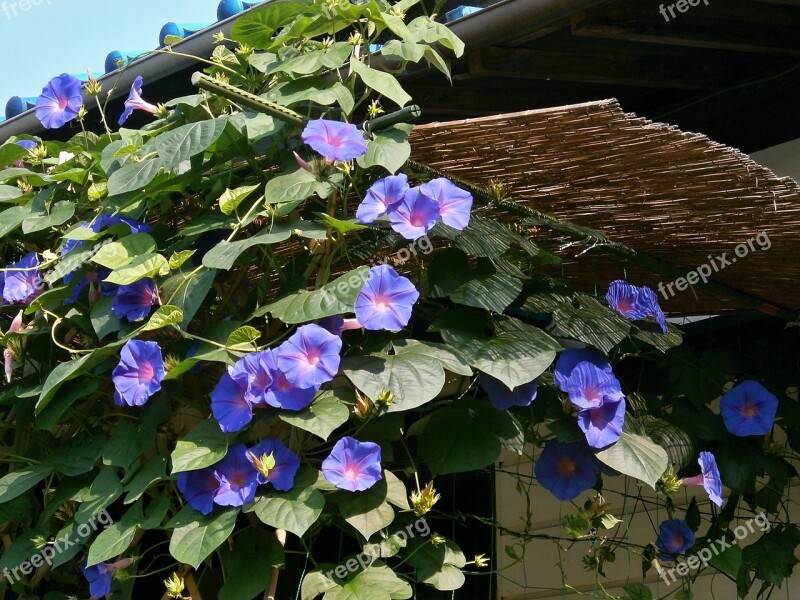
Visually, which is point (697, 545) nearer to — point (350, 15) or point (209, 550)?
point (209, 550)

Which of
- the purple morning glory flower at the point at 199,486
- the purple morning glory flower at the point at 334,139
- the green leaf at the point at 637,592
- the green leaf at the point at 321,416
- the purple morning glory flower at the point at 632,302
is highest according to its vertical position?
the purple morning glory flower at the point at 334,139

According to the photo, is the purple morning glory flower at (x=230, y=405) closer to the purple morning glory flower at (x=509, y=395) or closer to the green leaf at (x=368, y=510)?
the green leaf at (x=368, y=510)

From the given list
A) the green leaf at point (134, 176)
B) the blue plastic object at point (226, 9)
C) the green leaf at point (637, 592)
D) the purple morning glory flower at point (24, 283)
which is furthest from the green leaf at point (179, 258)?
the blue plastic object at point (226, 9)

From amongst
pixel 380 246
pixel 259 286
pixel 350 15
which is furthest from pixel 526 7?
pixel 259 286

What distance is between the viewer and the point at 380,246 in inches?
78.6

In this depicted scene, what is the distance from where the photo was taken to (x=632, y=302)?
2.00 metres

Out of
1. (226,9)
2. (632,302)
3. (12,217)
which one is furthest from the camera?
(226,9)

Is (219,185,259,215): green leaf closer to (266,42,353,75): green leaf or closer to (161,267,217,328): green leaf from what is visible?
(161,267,217,328): green leaf

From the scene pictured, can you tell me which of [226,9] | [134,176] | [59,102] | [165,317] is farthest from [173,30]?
[165,317]

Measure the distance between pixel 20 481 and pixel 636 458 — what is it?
1150 millimetres

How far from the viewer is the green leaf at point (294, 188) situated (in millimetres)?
1797

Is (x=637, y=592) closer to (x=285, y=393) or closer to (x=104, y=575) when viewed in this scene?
(x=285, y=393)

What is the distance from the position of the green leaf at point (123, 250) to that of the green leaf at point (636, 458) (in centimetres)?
89

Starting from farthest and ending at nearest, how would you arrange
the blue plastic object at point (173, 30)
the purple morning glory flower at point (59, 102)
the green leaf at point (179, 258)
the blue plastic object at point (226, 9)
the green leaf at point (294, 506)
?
the blue plastic object at point (173, 30) < the blue plastic object at point (226, 9) < the purple morning glory flower at point (59, 102) < the green leaf at point (179, 258) < the green leaf at point (294, 506)
